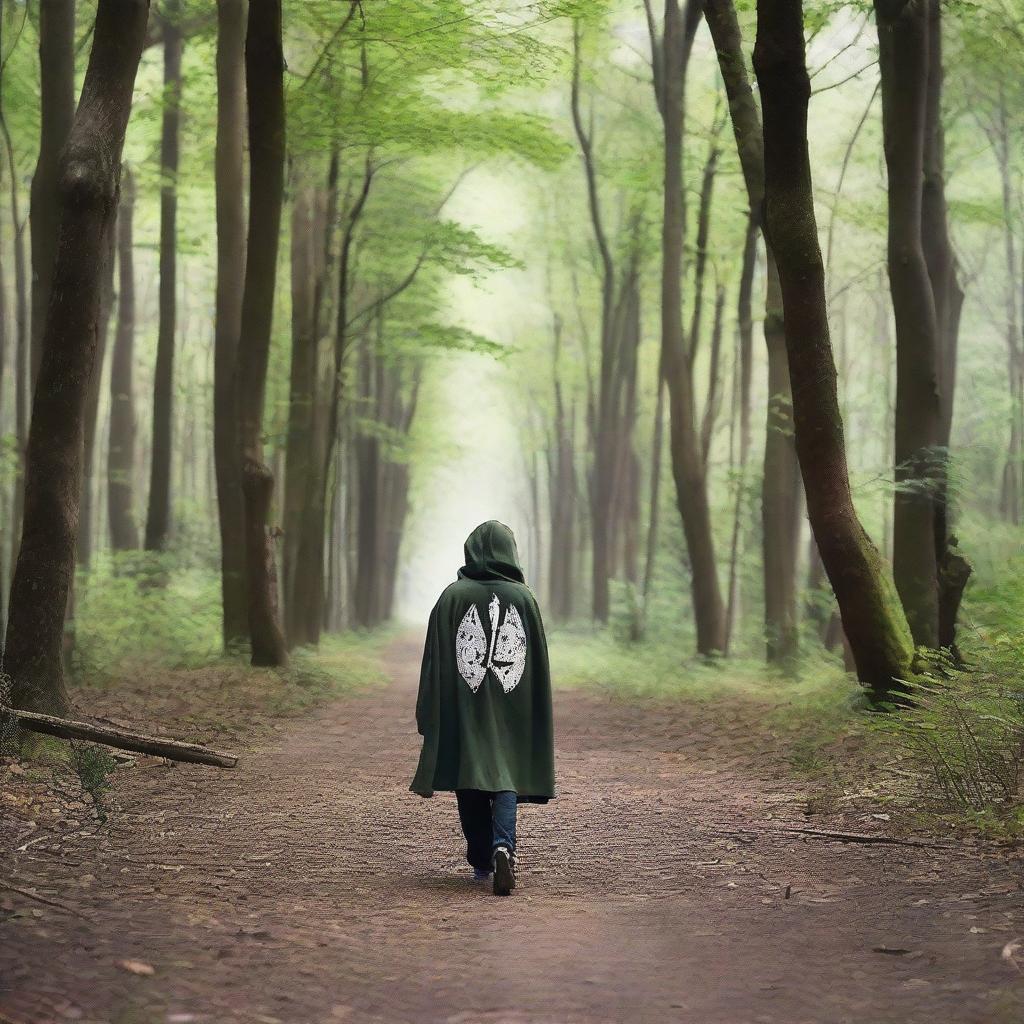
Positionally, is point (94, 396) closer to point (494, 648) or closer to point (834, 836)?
point (494, 648)


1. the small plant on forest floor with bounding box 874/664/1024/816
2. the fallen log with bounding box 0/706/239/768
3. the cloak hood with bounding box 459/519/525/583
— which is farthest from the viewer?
the fallen log with bounding box 0/706/239/768

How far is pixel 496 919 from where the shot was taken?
17.0 feet

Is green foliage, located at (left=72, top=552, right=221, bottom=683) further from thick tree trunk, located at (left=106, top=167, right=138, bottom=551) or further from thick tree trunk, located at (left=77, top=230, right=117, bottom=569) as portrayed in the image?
thick tree trunk, located at (left=106, top=167, right=138, bottom=551)

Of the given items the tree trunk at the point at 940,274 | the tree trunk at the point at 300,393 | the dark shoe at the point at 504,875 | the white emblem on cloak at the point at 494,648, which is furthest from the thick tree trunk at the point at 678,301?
the dark shoe at the point at 504,875

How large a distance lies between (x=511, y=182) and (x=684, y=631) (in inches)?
439

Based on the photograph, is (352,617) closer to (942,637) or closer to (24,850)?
(942,637)

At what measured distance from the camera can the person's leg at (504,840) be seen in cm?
578

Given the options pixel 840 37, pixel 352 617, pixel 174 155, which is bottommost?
pixel 352 617

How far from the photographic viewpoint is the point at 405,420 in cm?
3444

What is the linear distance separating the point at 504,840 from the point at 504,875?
0.21 metres

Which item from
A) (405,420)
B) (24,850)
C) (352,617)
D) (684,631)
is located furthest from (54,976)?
(405,420)

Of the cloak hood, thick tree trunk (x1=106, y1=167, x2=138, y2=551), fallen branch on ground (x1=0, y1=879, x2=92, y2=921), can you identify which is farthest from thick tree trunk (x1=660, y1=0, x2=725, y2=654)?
fallen branch on ground (x1=0, y1=879, x2=92, y2=921)

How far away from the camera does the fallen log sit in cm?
720

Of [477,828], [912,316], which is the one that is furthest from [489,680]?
[912,316]
